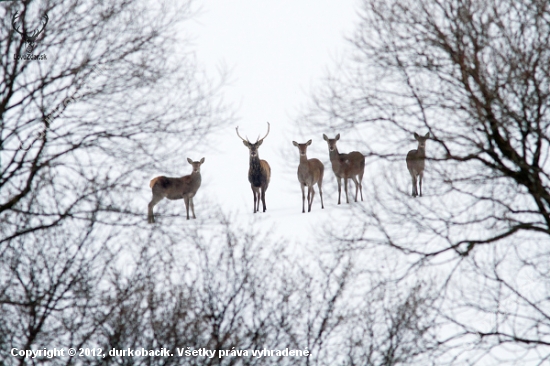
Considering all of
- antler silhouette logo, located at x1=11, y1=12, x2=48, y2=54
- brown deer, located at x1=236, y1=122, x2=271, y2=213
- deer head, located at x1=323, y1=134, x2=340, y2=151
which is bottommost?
antler silhouette logo, located at x1=11, y1=12, x2=48, y2=54

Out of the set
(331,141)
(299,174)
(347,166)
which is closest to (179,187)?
(299,174)

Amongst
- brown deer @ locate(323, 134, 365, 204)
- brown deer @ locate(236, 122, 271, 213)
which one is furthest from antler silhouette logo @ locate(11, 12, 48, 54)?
brown deer @ locate(323, 134, 365, 204)

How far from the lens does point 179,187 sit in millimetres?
16047

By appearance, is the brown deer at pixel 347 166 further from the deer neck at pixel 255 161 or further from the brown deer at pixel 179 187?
the brown deer at pixel 179 187

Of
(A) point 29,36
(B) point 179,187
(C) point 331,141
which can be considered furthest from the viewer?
(C) point 331,141

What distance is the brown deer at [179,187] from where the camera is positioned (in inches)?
614

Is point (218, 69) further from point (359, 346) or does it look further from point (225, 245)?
point (359, 346)

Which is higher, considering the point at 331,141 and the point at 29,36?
the point at 331,141

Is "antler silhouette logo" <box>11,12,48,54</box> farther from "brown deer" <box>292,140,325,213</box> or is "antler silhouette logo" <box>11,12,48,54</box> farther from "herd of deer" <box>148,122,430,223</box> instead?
"brown deer" <box>292,140,325,213</box>

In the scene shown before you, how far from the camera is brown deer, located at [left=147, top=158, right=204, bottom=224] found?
Answer: 1560 cm

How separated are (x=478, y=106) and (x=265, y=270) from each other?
12.8 feet

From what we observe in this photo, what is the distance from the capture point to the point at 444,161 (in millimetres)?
9938

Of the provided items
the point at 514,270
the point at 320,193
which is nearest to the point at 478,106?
the point at 514,270

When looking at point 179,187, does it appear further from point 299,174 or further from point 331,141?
point 331,141
